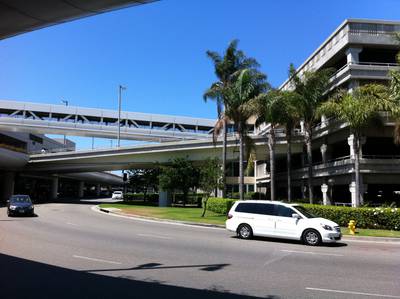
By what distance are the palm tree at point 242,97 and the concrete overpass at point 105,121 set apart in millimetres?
42378

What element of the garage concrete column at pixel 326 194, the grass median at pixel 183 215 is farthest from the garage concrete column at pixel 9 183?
the garage concrete column at pixel 326 194

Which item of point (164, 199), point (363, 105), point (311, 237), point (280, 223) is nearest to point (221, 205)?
point (363, 105)

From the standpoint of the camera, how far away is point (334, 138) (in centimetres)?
3950

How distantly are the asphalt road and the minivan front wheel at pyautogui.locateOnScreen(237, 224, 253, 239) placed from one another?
46.2 inches

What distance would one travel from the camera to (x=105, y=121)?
306 ft

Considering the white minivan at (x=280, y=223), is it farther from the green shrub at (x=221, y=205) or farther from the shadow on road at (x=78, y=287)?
the green shrub at (x=221, y=205)

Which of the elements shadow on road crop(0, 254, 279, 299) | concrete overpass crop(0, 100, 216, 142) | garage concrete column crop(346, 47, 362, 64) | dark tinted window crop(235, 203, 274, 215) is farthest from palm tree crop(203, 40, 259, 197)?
concrete overpass crop(0, 100, 216, 142)

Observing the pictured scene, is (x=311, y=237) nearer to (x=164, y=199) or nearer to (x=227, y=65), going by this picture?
(x=227, y=65)

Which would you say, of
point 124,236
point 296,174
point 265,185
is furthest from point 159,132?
point 124,236

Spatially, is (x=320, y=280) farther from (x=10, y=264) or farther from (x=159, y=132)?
(x=159, y=132)

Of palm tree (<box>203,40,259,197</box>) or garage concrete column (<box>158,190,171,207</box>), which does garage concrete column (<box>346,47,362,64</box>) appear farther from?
garage concrete column (<box>158,190,171,207</box>)

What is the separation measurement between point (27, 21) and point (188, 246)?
361 inches

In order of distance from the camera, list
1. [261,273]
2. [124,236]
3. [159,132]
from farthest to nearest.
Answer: [159,132]
[124,236]
[261,273]

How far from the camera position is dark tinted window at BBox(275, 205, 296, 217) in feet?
56.7
